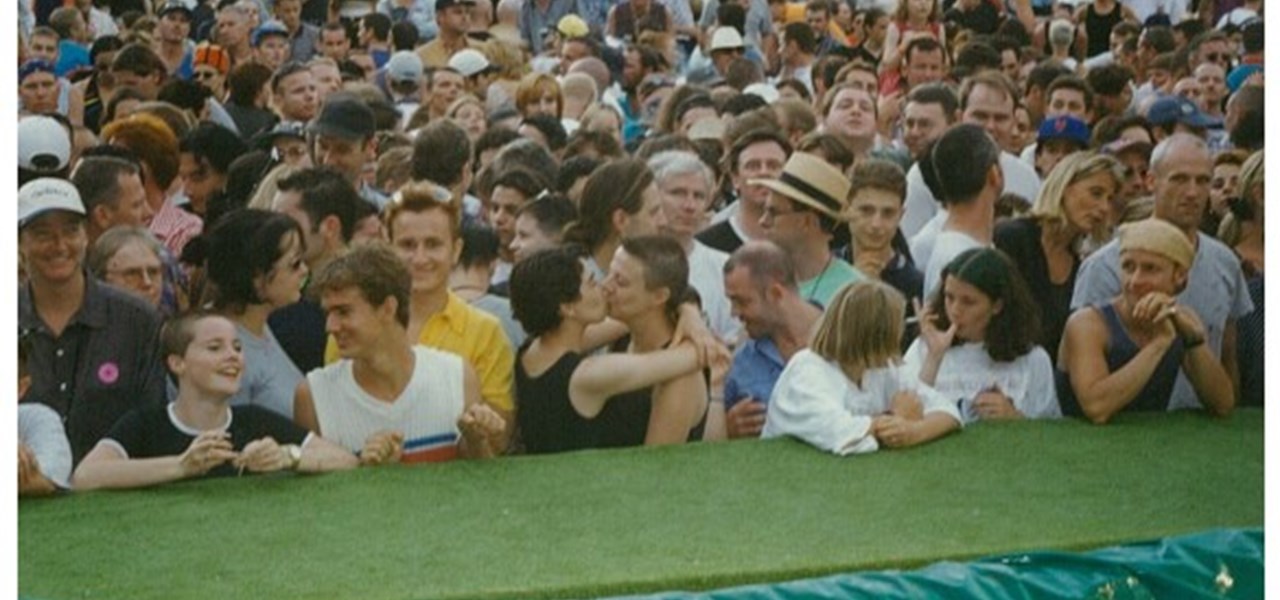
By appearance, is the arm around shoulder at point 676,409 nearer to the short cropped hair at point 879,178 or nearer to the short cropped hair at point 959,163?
the short cropped hair at point 879,178

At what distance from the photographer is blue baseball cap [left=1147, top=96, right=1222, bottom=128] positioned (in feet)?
23.7

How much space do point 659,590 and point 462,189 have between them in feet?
6.30

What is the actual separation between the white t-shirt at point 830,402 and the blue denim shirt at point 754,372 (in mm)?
63

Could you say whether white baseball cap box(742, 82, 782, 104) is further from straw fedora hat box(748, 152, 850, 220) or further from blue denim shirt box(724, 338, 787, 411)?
blue denim shirt box(724, 338, 787, 411)

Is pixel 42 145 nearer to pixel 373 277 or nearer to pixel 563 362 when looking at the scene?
pixel 373 277

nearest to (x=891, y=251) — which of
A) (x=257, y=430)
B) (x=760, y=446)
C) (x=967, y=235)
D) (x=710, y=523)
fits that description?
(x=967, y=235)

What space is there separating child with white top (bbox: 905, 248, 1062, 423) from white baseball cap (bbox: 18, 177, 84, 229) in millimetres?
1912

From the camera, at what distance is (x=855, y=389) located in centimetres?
548

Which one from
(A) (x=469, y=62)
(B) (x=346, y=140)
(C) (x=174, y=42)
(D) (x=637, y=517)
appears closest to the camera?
(D) (x=637, y=517)

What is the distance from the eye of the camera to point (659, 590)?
14.8 feet

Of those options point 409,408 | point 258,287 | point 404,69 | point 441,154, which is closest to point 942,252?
point 441,154

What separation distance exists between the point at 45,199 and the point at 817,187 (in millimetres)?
1856

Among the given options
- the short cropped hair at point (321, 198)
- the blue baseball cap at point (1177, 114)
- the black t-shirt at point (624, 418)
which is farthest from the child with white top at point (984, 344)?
the blue baseball cap at point (1177, 114)

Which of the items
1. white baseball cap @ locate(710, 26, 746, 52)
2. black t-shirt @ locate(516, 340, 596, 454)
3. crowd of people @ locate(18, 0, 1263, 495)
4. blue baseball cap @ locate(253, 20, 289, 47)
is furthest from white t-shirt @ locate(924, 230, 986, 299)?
blue baseball cap @ locate(253, 20, 289, 47)
